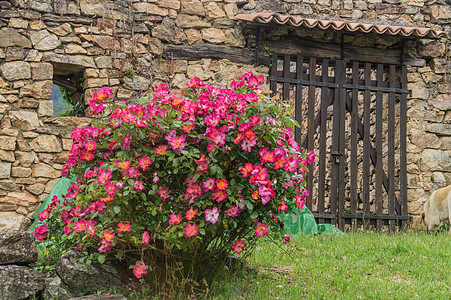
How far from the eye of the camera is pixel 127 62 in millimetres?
6066

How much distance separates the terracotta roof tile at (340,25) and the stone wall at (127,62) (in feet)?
1.18

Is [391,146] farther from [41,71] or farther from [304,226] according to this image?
[41,71]

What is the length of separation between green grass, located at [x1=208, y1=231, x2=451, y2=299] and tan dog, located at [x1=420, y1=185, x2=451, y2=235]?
1.05m

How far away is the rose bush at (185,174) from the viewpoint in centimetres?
284

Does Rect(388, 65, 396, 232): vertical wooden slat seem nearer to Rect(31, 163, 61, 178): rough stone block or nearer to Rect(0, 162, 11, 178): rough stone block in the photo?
Rect(31, 163, 61, 178): rough stone block

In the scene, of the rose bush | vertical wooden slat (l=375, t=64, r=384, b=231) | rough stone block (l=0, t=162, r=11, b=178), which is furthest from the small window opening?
vertical wooden slat (l=375, t=64, r=384, b=231)

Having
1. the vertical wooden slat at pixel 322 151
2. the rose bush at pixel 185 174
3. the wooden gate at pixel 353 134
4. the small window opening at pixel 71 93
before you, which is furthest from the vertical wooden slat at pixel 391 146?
the small window opening at pixel 71 93

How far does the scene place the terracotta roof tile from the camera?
6.07m

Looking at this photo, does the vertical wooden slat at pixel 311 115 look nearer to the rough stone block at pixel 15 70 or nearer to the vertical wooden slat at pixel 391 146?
the vertical wooden slat at pixel 391 146

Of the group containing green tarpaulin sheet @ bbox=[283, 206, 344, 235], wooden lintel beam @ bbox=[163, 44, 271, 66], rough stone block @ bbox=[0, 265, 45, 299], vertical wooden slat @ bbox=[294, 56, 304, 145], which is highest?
wooden lintel beam @ bbox=[163, 44, 271, 66]

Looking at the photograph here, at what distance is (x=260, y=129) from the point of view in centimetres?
298

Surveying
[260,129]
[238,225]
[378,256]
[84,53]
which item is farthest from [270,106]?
[84,53]

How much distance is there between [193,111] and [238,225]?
0.82 metres

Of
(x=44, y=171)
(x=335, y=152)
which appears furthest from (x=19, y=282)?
(x=335, y=152)
